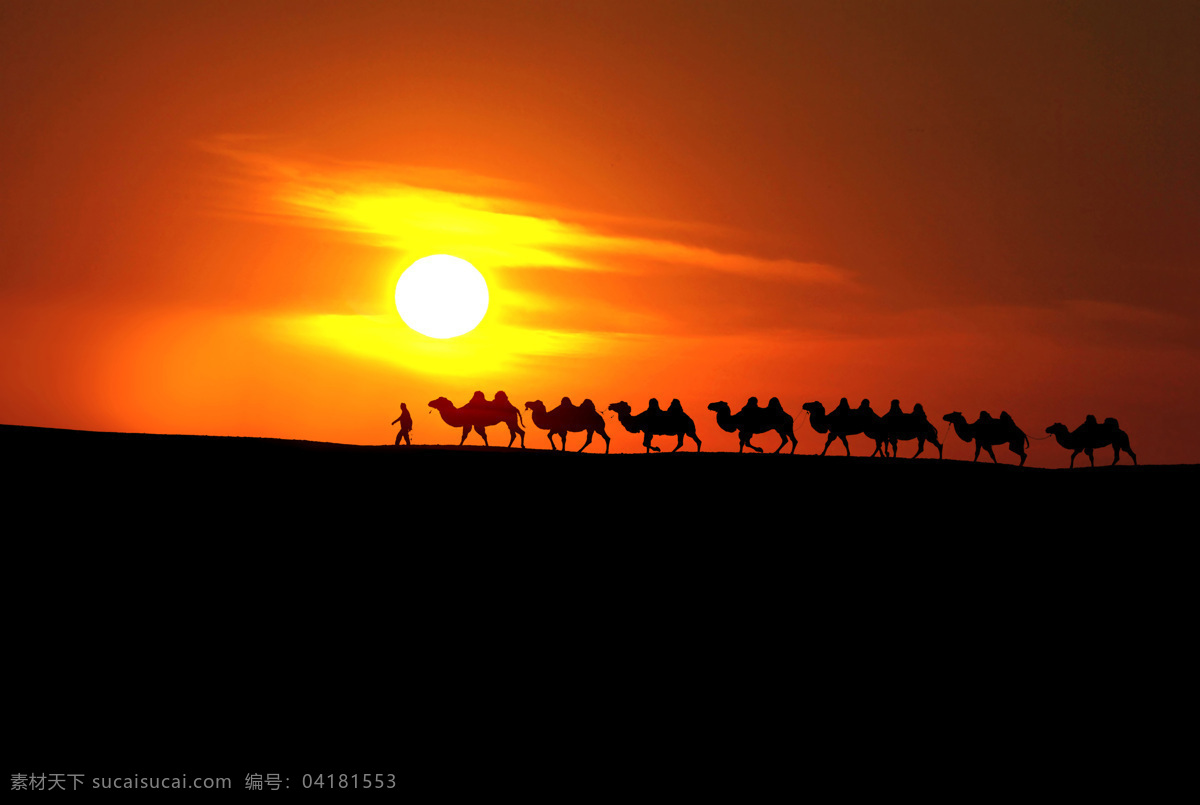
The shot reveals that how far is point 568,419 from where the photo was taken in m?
32.1

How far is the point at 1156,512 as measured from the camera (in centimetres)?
2317

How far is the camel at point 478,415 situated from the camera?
109 feet

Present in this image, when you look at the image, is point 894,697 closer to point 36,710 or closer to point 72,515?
point 36,710

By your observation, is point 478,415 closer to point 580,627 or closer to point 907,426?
point 907,426

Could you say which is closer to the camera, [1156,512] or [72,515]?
[72,515]

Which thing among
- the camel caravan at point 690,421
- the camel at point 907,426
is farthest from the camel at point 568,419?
the camel at point 907,426

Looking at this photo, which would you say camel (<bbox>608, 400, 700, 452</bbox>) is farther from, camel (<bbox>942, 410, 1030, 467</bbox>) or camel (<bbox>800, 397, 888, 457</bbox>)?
camel (<bbox>942, 410, 1030, 467</bbox>)

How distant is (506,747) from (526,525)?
7.01 m

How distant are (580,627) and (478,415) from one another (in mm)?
17216

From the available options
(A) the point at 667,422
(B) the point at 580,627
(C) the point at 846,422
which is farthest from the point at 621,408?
(B) the point at 580,627

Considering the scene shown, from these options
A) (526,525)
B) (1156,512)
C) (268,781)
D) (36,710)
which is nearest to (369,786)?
(268,781)

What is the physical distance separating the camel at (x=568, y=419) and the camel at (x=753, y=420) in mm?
2945

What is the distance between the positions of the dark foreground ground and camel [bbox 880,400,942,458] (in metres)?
8.03

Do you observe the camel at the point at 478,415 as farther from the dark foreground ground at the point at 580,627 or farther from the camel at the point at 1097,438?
the camel at the point at 1097,438
